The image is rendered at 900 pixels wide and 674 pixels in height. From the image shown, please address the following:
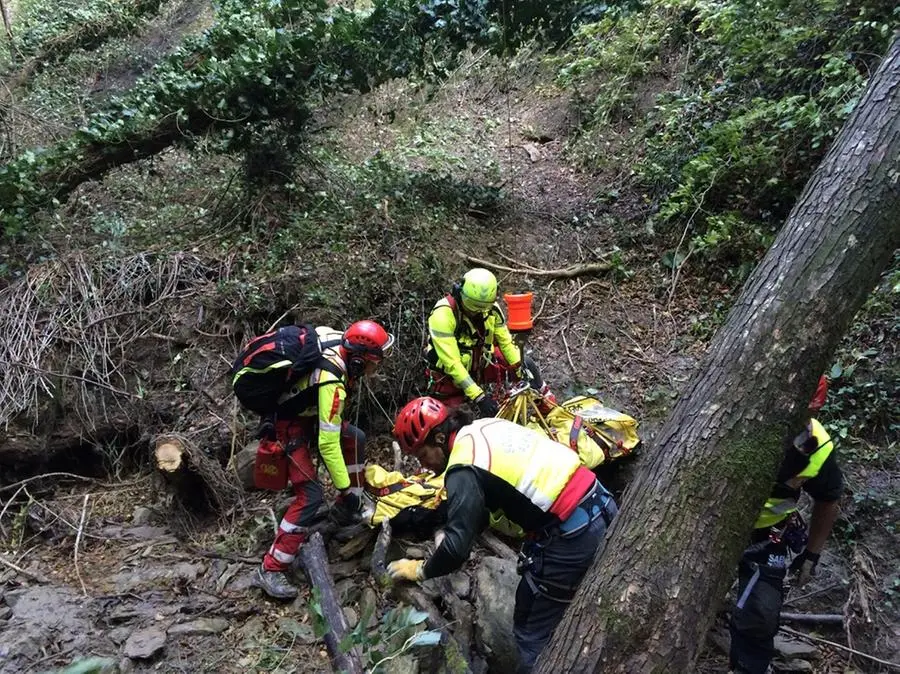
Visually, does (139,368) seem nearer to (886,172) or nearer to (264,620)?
(264,620)

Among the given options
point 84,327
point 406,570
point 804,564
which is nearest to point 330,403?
point 406,570

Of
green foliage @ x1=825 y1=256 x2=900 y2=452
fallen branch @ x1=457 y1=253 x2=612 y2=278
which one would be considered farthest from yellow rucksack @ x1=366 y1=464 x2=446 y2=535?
fallen branch @ x1=457 y1=253 x2=612 y2=278

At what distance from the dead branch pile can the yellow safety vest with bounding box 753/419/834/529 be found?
5.48 meters

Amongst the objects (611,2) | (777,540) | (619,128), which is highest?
(611,2)

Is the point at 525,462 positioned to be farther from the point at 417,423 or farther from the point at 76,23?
the point at 76,23

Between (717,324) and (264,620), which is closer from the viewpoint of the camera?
(264,620)

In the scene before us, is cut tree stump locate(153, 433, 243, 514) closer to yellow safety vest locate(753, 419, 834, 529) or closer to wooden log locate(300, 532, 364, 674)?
wooden log locate(300, 532, 364, 674)

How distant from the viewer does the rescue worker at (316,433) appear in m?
4.03

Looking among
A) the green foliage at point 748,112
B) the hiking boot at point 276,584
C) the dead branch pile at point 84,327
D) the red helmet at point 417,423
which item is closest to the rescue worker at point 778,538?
the red helmet at point 417,423

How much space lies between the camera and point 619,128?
9.24 m

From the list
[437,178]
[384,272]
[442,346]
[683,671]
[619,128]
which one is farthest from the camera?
[619,128]

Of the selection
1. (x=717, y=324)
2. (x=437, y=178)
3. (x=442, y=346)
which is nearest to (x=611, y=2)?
(x=437, y=178)

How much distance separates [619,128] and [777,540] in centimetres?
728

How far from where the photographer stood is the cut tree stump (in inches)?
191
